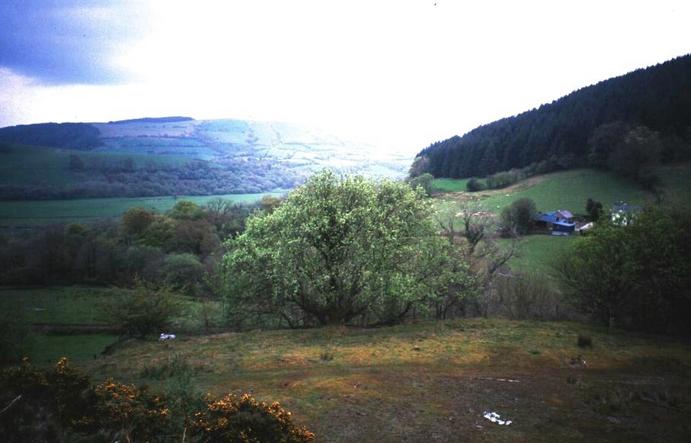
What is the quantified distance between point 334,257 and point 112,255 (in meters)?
59.2

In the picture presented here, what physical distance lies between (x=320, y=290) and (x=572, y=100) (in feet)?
403

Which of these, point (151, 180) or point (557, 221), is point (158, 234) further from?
point (557, 221)

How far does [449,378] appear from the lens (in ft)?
61.5

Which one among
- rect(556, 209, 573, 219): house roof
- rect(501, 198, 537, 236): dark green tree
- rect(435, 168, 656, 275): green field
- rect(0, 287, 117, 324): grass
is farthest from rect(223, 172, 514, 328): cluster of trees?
rect(556, 209, 573, 219): house roof

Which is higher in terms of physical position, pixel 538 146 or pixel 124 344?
pixel 538 146

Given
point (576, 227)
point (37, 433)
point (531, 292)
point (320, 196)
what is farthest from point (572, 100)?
point (37, 433)

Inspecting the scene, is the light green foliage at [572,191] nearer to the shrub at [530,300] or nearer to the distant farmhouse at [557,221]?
the distant farmhouse at [557,221]

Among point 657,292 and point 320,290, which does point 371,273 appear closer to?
point 320,290

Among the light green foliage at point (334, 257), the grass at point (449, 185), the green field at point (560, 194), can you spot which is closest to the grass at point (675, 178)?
the green field at point (560, 194)

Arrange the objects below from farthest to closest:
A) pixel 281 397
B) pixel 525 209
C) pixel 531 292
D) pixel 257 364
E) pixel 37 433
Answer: pixel 525 209, pixel 531 292, pixel 257 364, pixel 281 397, pixel 37 433

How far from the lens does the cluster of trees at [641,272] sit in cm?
2870

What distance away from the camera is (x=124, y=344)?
27.0 m

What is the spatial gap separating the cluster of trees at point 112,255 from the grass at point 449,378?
36501 mm

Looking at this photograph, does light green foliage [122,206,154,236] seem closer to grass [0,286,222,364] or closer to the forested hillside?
grass [0,286,222,364]
